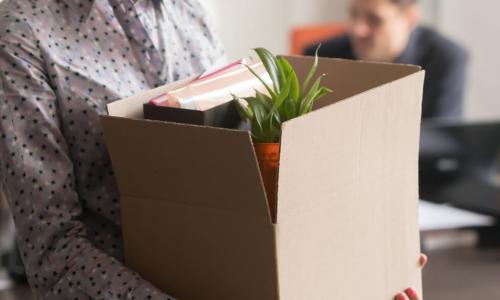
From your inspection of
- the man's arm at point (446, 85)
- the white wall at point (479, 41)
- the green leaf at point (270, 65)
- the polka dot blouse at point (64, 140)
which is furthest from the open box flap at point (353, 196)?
the white wall at point (479, 41)

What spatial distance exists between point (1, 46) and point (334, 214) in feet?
1.63

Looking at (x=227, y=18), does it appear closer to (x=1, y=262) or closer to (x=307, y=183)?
(x=1, y=262)

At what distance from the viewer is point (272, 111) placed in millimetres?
1060

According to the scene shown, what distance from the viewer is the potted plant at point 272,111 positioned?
104 cm

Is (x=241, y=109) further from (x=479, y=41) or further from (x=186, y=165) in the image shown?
(x=479, y=41)

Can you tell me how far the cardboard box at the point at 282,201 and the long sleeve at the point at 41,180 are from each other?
0.06 metres

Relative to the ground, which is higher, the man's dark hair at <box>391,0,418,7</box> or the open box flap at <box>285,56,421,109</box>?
the open box flap at <box>285,56,421,109</box>

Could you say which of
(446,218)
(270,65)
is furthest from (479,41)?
(270,65)

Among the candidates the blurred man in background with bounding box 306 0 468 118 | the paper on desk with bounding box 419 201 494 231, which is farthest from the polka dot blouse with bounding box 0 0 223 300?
the blurred man in background with bounding box 306 0 468 118

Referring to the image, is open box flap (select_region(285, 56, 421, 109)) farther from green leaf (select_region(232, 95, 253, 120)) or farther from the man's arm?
the man's arm

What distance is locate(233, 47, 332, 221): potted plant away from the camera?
3.40 ft

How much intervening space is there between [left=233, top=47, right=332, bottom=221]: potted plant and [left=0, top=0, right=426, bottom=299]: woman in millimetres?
220

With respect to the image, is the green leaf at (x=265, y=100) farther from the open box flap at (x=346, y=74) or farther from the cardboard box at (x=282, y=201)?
the open box flap at (x=346, y=74)

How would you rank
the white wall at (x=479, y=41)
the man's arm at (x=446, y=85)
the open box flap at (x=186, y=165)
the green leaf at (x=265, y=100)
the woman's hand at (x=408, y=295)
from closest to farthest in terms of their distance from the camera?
the open box flap at (x=186, y=165) < the green leaf at (x=265, y=100) < the woman's hand at (x=408, y=295) < the man's arm at (x=446, y=85) < the white wall at (x=479, y=41)
